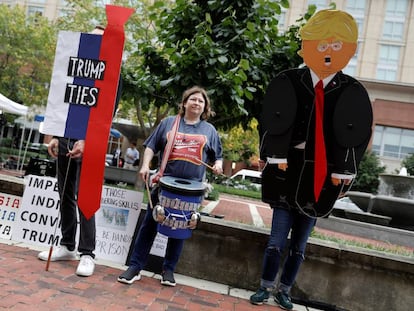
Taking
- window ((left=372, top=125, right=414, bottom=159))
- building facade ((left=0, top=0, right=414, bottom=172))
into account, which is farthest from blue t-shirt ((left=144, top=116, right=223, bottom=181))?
window ((left=372, top=125, right=414, bottom=159))

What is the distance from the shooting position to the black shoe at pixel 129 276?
333 cm

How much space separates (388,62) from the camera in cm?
3594

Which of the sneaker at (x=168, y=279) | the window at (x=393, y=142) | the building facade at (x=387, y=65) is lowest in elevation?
the sneaker at (x=168, y=279)

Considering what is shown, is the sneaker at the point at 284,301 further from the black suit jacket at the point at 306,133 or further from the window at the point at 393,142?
the window at the point at 393,142

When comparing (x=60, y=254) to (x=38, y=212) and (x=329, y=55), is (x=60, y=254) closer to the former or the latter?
(x=38, y=212)

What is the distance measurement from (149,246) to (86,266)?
566 mm

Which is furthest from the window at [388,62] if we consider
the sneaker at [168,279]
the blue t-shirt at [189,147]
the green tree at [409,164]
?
the sneaker at [168,279]

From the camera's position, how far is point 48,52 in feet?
63.9

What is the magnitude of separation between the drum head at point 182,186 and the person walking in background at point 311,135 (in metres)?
0.56

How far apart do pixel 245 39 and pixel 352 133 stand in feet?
7.86

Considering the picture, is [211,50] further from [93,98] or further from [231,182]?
[231,182]

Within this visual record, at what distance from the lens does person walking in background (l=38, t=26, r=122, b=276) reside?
3.47 m

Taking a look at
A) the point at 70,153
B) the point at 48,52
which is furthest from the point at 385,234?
the point at 48,52

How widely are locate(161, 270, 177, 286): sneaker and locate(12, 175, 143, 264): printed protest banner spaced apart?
1.91ft
